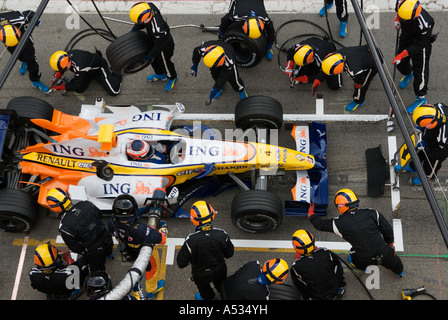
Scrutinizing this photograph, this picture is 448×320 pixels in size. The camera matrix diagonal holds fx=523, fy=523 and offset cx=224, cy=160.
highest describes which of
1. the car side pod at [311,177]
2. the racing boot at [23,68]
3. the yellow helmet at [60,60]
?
the racing boot at [23,68]

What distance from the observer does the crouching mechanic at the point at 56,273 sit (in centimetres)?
692

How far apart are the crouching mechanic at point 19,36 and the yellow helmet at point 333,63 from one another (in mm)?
4990

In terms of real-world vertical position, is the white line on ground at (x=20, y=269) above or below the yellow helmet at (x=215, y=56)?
below

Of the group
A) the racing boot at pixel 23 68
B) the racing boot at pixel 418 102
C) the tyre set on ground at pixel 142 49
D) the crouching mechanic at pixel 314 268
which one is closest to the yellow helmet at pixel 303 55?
the tyre set on ground at pixel 142 49

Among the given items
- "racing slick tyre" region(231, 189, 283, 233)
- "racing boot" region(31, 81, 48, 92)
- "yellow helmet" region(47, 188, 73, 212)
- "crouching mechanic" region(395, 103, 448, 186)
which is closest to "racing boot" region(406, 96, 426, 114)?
"crouching mechanic" region(395, 103, 448, 186)

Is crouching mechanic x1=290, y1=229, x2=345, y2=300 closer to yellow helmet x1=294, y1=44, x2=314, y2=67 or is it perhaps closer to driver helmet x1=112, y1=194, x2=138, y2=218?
driver helmet x1=112, y1=194, x2=138, y2=218

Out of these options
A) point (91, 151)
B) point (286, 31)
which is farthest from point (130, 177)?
point (286, 31)

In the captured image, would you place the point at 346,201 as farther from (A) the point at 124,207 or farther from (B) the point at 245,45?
(B) the point at 245,45

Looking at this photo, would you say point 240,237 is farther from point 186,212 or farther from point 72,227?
point 72,227

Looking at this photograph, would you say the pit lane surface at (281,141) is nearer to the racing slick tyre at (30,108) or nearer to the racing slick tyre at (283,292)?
the racing slick tyre at (283,292)

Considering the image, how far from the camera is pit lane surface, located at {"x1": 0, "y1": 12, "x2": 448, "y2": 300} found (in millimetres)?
7906

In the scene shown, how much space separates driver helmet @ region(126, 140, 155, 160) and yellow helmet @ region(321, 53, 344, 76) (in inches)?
124

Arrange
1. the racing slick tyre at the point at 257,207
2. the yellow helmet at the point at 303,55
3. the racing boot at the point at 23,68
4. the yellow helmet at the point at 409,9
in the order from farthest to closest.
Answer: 1. the racing boot at the point at 23,68
2. the yellow helmet at the point at 303,55
3. the yellow helmet at the point at 409,9
4. the racing slick tyre at the point at 257,207

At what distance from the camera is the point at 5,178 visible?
8211mm
